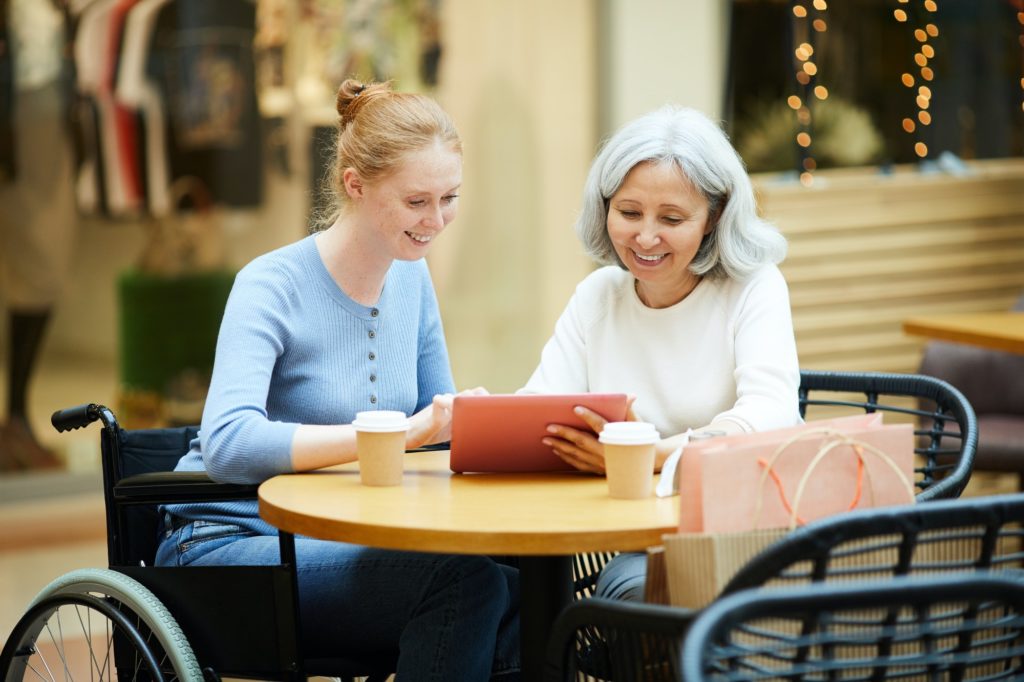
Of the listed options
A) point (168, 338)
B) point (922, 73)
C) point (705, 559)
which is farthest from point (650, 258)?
point (922, 73)

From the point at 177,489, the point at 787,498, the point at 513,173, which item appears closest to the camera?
the point at 787,498

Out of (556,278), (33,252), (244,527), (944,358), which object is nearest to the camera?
(244,527)

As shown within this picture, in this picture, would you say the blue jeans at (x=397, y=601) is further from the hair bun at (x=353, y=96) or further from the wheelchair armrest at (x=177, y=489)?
the hair bun at (x=353, y=96)

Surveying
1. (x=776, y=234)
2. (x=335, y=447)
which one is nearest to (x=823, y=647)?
(x=335, y=447)

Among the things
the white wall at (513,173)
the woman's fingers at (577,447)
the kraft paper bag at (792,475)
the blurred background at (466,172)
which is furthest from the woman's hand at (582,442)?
the white wall at (513,173)

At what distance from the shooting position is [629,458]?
6.65ft

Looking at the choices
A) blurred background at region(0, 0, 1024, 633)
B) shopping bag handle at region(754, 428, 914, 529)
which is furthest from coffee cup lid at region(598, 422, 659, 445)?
blurred background at region(0, 0, 1024, 633)

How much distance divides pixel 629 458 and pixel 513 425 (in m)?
0.22

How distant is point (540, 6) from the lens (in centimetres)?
550

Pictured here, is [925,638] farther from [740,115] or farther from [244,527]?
[740,115]

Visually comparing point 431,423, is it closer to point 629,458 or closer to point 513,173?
point 629,458

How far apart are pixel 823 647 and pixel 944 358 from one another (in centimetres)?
311

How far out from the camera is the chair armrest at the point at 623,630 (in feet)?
5.44

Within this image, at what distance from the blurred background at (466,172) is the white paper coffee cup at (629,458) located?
330cm
